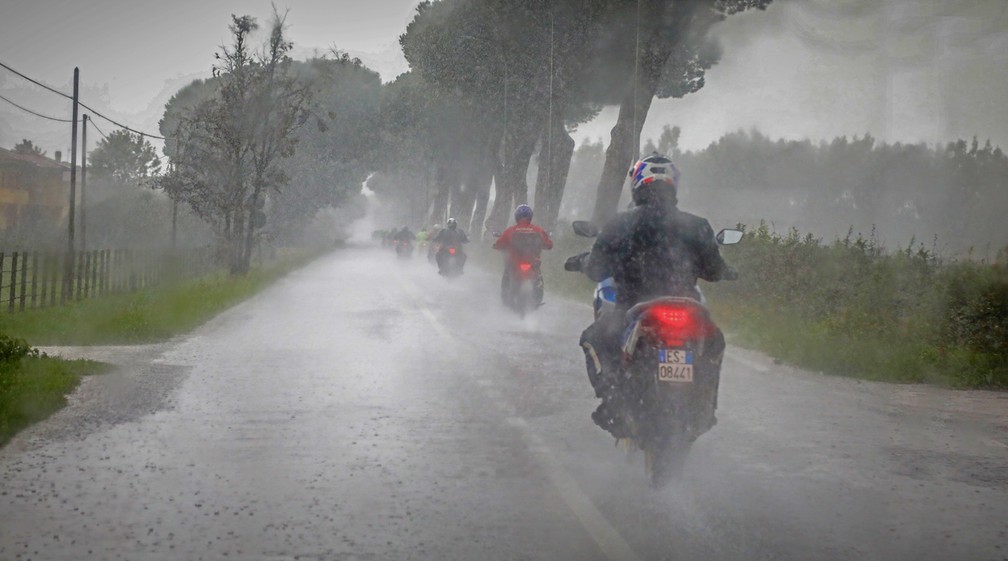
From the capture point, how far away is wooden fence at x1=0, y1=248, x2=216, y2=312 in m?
23.0

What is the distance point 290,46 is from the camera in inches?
1512

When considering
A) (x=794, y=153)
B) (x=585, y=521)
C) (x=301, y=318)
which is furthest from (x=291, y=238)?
(x=794, y=153)

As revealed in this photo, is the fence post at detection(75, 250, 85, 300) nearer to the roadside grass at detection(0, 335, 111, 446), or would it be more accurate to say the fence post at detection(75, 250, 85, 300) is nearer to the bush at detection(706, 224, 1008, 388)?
the roadside grass at detection(0, 335, 111, 446)

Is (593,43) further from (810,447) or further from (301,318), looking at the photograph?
(810,447)

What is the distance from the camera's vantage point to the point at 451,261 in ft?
100

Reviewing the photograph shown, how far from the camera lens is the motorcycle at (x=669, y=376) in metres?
6.30

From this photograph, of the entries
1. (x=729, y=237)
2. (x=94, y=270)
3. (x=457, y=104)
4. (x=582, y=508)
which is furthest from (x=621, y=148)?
(x=582, y=508)

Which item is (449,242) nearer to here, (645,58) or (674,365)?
(645,58)

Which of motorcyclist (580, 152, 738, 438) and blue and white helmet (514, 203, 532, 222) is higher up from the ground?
blue and white helmet (514, 203, 532, 222)

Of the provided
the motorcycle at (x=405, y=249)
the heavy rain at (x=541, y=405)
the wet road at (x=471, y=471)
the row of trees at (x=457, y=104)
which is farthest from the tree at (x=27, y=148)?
the wet road at (x=471, y=471)

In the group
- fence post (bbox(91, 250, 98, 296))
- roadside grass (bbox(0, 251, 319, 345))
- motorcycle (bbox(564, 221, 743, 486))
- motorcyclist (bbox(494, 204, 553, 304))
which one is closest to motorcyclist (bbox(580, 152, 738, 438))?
motorcycle (bbox(564, 221, 743, 486))

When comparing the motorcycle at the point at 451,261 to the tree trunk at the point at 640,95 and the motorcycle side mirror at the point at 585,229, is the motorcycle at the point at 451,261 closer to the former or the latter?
the tree trunk at the point at 640,95

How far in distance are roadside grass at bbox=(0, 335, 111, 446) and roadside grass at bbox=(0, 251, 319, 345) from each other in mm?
2678

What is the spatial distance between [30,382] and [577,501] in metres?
6.46
